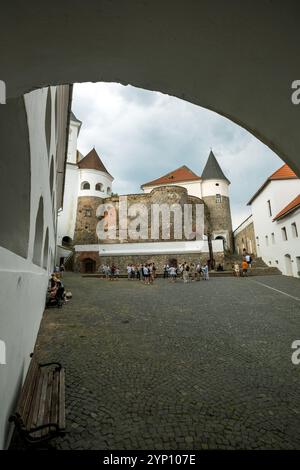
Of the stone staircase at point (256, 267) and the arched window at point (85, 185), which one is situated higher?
the arched window at point (85, 185)

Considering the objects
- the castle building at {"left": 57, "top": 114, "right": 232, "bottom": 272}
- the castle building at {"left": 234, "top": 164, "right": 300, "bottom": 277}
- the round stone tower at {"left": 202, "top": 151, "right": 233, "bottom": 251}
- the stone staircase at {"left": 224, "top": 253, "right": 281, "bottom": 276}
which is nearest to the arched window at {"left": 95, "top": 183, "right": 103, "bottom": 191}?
the castle building at {"left": 57, "top": 114, "right": 232, "bottom": 272}

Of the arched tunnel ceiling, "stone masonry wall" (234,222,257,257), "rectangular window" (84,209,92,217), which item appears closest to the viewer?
the arched tunnel ceiling

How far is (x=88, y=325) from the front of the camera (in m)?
6.61

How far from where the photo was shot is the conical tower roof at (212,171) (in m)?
39.3

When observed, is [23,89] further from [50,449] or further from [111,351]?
[111,351]

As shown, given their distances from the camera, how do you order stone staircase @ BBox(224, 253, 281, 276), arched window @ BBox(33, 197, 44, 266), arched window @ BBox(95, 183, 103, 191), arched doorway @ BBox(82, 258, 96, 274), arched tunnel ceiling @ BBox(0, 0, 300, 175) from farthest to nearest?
arched window @ BBox(95, 183, 103, 191) → arched doorway @ BBox(82, 258, 96, 274) → stone staircase @ BBox(224, 253, 281, 276) → arched window @ BBox(33, 197, 44, 266) → arched tunnel ceiling @ BBox(0, 0, 300, 175)

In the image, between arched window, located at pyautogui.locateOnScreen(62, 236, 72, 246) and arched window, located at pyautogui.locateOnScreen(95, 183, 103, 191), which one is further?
arched window, located at pyautogui.locateOnScreen(95, 183, 103, 191)

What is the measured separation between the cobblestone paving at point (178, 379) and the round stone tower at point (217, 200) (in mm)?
29764

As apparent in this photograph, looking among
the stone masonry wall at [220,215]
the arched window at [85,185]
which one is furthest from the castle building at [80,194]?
the stone masonry wall at [220,215]

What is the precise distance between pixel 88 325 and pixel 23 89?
6.08m

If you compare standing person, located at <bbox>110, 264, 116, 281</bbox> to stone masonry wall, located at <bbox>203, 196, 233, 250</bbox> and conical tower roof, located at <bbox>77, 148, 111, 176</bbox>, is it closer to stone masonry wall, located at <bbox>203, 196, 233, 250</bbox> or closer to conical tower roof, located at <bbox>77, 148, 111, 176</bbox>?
conical tower roof, located at <bbox>77, 148, 111, 176</bbox>

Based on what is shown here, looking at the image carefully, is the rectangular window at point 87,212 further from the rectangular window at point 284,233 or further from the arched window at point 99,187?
the rectangular window at point 284,233

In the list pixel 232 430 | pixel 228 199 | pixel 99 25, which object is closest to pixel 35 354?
pixel 232 430

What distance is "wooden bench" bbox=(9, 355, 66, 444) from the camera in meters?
2.20
